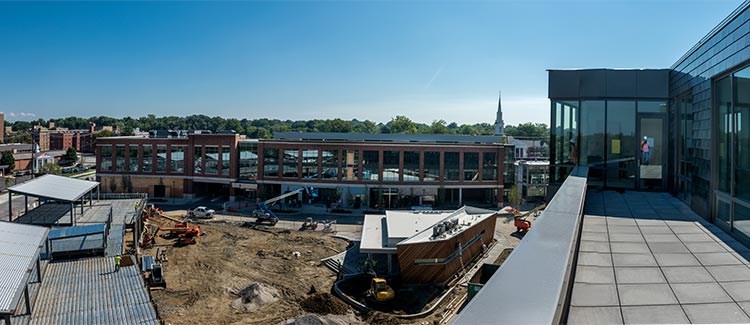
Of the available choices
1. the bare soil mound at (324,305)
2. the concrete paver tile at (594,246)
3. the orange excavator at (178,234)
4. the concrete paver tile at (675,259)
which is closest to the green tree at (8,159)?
the orange excavator at (178,234)

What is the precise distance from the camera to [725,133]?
21.9ft

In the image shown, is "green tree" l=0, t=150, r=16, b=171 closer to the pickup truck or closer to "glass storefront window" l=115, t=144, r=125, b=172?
"glass storefront window" l=115, t=144, r=125, b=172

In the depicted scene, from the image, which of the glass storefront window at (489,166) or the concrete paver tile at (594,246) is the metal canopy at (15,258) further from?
the glass storefront window at (489,166)

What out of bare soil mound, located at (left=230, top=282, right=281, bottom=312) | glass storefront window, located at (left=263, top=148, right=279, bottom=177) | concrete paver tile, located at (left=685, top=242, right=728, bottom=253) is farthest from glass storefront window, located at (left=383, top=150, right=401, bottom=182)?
concrete paver tile, located at (left=685, top=242, right=728, bottom=253)

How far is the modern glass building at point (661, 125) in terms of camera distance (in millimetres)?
6676

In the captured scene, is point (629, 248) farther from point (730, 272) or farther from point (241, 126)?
point (241, 126)

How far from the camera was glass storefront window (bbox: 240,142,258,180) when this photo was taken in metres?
46.4

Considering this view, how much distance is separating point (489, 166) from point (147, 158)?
128ft

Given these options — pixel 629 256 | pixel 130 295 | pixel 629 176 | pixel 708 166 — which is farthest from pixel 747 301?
pixel 130 295

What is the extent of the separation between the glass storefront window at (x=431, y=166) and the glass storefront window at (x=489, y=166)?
16.6 ft

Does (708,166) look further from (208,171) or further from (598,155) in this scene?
(208,171)

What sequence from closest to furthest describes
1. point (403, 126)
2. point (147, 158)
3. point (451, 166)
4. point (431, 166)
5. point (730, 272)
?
point (730, 272)
point (431, 166)
point (451, 166)
point (147, 158)
point (403, 126)

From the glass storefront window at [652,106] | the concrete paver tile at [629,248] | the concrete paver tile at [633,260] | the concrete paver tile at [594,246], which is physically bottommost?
the concrete paver tile at [633,260]

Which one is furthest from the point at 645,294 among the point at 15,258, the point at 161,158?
the point at 161,158
